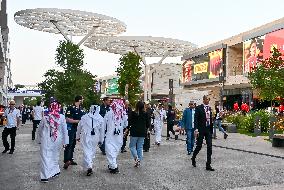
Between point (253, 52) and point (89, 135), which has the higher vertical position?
point (253, 52)

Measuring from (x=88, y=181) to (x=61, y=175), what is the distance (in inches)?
39.2

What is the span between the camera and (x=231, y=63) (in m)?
58.9

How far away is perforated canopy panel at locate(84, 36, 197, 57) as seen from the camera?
6750 centimetres

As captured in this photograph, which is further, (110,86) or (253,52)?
(110,86)

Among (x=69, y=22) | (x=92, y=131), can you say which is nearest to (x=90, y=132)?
(x=92, y=131)

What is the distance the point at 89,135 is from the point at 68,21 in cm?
4789

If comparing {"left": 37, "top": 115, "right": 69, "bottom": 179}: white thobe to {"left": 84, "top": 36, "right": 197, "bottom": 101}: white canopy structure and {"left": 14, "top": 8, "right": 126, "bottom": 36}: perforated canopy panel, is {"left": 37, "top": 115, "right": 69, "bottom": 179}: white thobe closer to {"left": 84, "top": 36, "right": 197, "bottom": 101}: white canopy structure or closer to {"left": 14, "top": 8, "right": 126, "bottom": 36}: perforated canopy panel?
{"left": 14, "top": 8, "right": 126, "bottom": 36}: perforated canopy panel

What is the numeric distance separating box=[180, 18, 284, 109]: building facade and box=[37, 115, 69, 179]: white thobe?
23452 millimetres

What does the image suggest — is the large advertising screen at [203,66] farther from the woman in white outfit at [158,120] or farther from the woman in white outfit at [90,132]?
the woman in white outfit at [90,132]

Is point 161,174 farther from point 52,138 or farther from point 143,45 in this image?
point 143,45

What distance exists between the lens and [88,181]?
8359 mm

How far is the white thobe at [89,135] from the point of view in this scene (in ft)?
30.7

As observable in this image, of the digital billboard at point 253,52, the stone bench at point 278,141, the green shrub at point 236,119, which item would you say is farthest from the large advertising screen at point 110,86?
the stone bench at point 278,141

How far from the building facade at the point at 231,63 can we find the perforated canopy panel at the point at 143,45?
2475 millimetres
